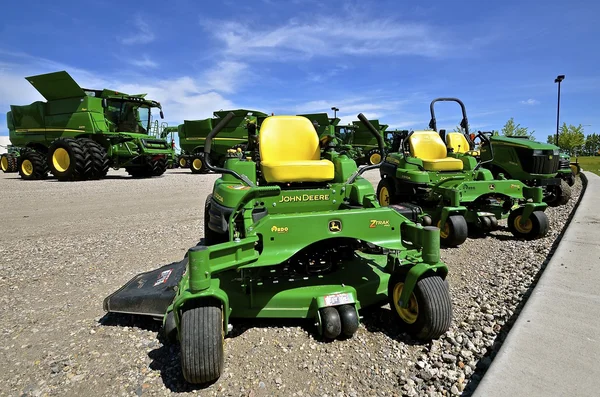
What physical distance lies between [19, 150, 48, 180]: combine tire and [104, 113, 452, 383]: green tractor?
44.9 feet

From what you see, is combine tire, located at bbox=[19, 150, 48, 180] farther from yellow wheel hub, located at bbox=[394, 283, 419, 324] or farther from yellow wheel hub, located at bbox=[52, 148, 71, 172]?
yellow wheel hub, located at bbox=[394, 283, 419, 324]

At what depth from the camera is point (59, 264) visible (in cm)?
414

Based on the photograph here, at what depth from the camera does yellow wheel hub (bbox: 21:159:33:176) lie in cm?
1418

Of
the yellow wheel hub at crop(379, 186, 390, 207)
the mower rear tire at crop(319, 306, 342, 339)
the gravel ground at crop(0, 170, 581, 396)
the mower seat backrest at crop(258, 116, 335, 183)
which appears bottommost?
the gravel ground at crop(0, 170, 581, 396)

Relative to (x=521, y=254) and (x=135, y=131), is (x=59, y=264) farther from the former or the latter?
(x=135, y=131)

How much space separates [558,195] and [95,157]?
535 inches

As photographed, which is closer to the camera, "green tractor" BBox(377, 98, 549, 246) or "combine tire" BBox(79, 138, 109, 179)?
"green tractor" BBox(377, 98, 549, 246)

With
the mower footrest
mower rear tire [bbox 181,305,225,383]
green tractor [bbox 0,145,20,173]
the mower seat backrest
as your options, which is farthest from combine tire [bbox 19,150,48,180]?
mower rear tire [bbox 181,305,225,383]

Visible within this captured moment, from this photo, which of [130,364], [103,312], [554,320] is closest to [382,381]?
[554,320]

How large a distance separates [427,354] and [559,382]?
2.25ft

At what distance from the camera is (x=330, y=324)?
243cm

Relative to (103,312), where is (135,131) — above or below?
above

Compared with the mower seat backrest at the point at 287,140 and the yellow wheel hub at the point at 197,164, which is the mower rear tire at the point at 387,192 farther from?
the yellow wheel hub at the point at 197,164

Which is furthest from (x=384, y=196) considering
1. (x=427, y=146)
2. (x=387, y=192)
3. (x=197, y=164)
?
(x=197, y=164)
